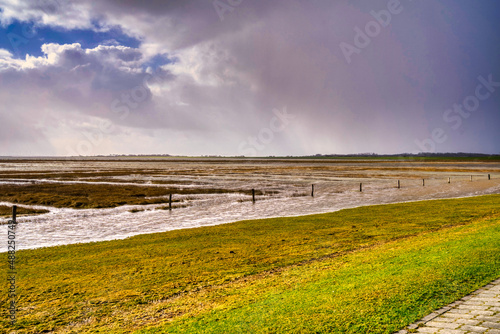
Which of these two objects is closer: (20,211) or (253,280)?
(253,280)

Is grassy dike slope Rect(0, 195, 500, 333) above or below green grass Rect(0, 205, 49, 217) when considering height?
above

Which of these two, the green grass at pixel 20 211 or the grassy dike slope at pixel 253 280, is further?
the green grass at pixel 20 211

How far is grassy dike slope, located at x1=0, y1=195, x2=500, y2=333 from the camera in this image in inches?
293

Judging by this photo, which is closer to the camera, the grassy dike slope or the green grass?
the grassy dike slope

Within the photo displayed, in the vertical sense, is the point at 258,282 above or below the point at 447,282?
below

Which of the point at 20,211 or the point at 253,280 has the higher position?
the point at 253,280

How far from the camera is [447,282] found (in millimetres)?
8539

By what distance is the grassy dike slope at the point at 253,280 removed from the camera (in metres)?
7.44

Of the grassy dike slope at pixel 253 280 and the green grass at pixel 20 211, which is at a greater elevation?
the grassy dike slope at pixel 253 280

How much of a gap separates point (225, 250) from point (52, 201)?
29.1 metres

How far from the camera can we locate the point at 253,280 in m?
11.3

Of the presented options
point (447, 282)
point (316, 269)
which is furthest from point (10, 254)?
point (447, 282)

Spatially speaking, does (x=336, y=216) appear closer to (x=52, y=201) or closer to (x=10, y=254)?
(x=10, y=254)

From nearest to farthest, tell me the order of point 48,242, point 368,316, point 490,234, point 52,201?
point 368,316 → point 490,234 → point 48,242 → point 52,201
